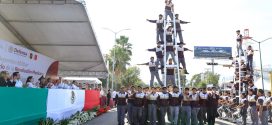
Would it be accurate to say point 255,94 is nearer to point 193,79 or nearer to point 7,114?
point 7,114

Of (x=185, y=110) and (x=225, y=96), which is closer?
(x=185, y=110)

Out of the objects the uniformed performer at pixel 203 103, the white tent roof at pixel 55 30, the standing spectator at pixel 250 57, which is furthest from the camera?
the standing spectator at pixel 250 57

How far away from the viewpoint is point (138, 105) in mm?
15875

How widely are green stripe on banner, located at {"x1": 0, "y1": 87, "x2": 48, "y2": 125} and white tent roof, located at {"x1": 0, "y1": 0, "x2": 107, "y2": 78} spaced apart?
5.91 meters

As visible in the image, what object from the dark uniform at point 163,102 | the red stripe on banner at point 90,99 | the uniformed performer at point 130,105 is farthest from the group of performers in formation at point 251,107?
the red stripe on banner at point 90,99

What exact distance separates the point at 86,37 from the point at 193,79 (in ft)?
346

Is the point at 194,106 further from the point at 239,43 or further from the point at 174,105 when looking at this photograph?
the point at 239,43

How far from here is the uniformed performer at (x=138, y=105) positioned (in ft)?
51.8

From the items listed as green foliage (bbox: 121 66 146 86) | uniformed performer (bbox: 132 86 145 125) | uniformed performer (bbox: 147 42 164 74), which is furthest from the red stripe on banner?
green foliage (bbox: 121 66 146 86)

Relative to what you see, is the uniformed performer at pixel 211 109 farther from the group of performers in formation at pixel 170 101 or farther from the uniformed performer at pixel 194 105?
the uniformed performer at pixel 194 105

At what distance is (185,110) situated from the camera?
1587 cm

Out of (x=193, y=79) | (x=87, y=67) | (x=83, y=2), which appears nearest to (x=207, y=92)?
(x=83, y=2)

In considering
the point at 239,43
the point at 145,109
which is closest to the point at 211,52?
the point at 239,43

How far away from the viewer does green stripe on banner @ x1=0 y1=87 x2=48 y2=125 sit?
8992 mm
